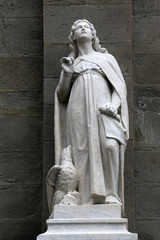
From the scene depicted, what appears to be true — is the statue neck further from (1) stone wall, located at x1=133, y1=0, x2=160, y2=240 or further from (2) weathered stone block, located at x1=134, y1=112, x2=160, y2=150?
(2) weathered stone block, located at x1=134, y1=112, x2=160, y2=150

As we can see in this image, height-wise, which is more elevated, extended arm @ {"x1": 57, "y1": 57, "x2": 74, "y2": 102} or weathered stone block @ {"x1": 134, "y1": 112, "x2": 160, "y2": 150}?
extended arm @ {"x1": 57, "y1": 57, "x2": 74, "y2": 102}

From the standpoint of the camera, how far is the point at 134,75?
11211 millimetres

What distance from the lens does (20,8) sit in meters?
→ 11.8

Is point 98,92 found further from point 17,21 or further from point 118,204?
point 17,21

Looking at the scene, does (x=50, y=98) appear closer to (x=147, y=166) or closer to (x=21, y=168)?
(x=21, y=168)

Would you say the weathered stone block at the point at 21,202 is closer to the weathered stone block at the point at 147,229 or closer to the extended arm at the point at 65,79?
the weathered stone block at the point at 147,229

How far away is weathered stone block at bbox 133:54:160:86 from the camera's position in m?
11.2

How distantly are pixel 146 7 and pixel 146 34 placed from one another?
0.44 metres

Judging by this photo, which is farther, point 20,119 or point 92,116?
point 20,119

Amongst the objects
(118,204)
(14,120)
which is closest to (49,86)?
(14,120)

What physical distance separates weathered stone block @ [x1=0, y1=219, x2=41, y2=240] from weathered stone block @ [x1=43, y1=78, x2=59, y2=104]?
1.72 meters

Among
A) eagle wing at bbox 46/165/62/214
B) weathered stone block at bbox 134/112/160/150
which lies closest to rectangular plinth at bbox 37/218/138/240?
eagle wing at bbox 46/165/62/214

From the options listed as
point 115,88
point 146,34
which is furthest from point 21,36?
point 115,88

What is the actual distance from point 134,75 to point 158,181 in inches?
64.0
